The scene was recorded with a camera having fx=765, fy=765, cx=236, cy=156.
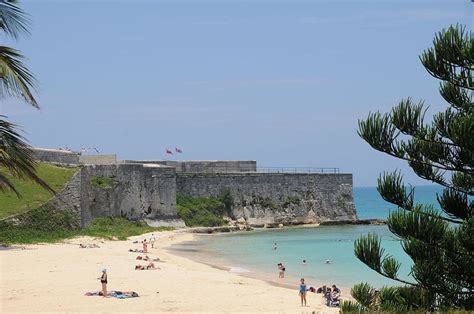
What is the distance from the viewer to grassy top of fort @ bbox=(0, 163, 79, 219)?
3104cm

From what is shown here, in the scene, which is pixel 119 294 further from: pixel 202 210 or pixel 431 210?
pixel 202 210

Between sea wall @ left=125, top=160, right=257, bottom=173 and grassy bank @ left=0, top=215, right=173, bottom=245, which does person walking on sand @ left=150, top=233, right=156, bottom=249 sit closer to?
grassy bank @ left=0, top=215, right=173, bottom=245

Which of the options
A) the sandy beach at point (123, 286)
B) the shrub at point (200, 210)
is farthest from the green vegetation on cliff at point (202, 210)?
the sandy beach at point (123, 286)

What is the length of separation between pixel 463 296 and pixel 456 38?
3.05 meters

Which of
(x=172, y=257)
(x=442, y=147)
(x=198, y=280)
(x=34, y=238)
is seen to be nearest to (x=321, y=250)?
(x=172, y=257)

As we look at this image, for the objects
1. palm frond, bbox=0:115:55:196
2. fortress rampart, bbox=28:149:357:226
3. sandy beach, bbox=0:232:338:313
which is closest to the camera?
palm frond, bbox=0:115:55:196

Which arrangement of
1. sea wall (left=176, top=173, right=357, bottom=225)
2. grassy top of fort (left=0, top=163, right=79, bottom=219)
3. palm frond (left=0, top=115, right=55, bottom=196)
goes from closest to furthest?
palm frond (left=0, top=115, right=55, bottom=196)
grassy top of fort (left=0, top=163, right=79, bottom=219)
sea wall (left=176, top=173, right=357, bottom=225)

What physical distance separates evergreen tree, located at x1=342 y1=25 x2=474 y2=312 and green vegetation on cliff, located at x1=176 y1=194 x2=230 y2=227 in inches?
1466

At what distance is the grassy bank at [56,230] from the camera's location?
93.4ft

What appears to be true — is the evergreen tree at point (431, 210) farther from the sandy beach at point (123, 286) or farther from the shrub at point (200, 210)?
the shrub at point (200, 210)

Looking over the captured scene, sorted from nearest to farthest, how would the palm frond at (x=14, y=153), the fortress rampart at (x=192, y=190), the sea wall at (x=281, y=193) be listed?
1. the palm frond at (x=14, y=153)
2. the fortress rampart at (x=192, y=190)
3. the sea wall at (x=281, y=193)

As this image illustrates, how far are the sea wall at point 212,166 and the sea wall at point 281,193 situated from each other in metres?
2.00

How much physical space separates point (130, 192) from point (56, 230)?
32.2ft

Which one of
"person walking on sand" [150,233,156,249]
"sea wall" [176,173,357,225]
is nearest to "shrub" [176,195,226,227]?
"sea wall" [176,173,357,225]
